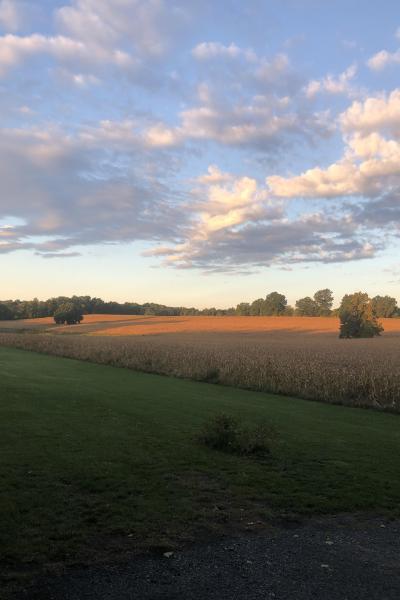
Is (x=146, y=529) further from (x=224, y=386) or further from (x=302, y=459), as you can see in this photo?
(x=224, y=386)

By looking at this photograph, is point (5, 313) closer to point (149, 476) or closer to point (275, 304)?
point (275, 304)

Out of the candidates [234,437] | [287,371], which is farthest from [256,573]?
[287,371]

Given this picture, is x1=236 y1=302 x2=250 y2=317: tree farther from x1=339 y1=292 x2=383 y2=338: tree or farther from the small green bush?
the small green bush

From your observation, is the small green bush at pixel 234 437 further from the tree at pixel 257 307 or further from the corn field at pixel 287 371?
the tree at pixel 257 307

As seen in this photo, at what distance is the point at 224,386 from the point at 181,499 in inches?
669

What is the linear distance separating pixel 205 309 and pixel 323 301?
3069cm

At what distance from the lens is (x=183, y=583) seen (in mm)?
4348

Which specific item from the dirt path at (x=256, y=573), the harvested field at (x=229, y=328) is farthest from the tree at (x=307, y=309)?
the dirt path at (x=256, y=573)

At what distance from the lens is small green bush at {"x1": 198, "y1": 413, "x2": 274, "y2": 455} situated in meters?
9.21

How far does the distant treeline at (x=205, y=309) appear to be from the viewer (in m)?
110

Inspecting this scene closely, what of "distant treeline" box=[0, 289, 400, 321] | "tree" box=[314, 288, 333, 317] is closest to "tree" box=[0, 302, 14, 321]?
"distant treeline" box=[0, 289, 400, 321]

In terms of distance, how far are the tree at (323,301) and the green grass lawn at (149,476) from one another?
105 metres

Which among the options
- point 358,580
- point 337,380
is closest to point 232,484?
point 358,580

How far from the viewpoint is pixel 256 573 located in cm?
458
